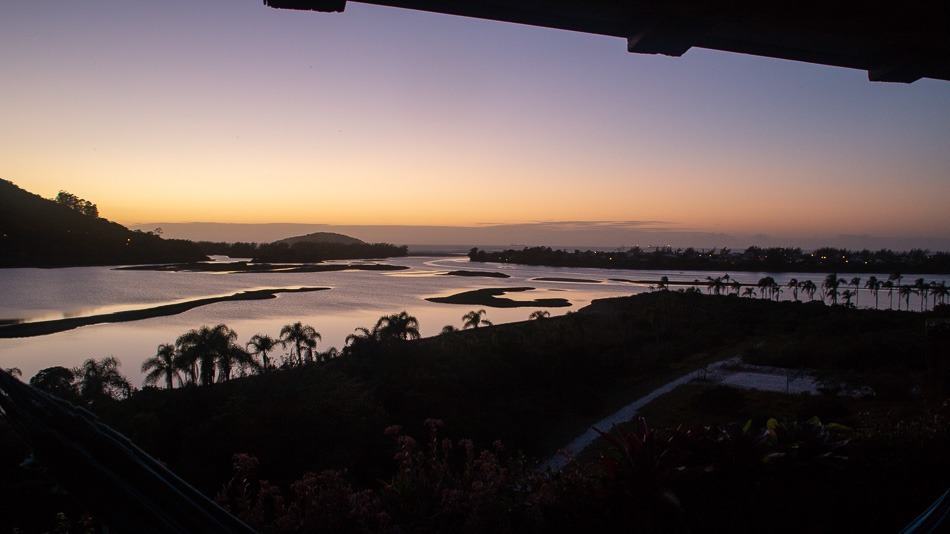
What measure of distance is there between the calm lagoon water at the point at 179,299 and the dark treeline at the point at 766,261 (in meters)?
58.3

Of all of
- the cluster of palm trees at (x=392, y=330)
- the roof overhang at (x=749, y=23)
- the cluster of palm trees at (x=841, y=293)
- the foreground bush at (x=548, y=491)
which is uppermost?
the roof overhang at (x=749, y=23)

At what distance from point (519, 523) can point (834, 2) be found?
2.81 meters

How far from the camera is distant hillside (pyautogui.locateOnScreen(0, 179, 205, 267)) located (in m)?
60.3

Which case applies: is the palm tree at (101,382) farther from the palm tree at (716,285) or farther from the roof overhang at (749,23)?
the palm tree at (716,285)

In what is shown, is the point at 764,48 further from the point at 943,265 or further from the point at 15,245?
the point at 943,265

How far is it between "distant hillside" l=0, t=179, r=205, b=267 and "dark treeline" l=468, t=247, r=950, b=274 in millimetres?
89878

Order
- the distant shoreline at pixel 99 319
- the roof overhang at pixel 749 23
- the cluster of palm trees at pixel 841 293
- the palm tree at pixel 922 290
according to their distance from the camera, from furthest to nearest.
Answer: the palm tree at pixel 922 290 → the cluster of palm trees at pixel 841 293 → the distant shoreline at pixel 99 319 → the roof overhang at pixel 749 23

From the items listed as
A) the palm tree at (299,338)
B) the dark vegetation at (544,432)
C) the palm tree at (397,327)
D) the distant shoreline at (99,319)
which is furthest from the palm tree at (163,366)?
the distant shoreline at (99,319)

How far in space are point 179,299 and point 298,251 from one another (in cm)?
8435

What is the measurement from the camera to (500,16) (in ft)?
6.96

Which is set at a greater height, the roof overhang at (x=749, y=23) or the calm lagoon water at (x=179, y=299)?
the roof overhang at (x=749, y=23)

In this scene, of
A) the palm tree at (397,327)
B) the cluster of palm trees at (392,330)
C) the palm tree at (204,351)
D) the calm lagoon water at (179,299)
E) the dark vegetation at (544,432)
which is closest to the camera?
the dark vegetation at (544,432)

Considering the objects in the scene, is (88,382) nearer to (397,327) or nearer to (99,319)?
(397,327)

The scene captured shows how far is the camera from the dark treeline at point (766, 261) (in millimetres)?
130125
